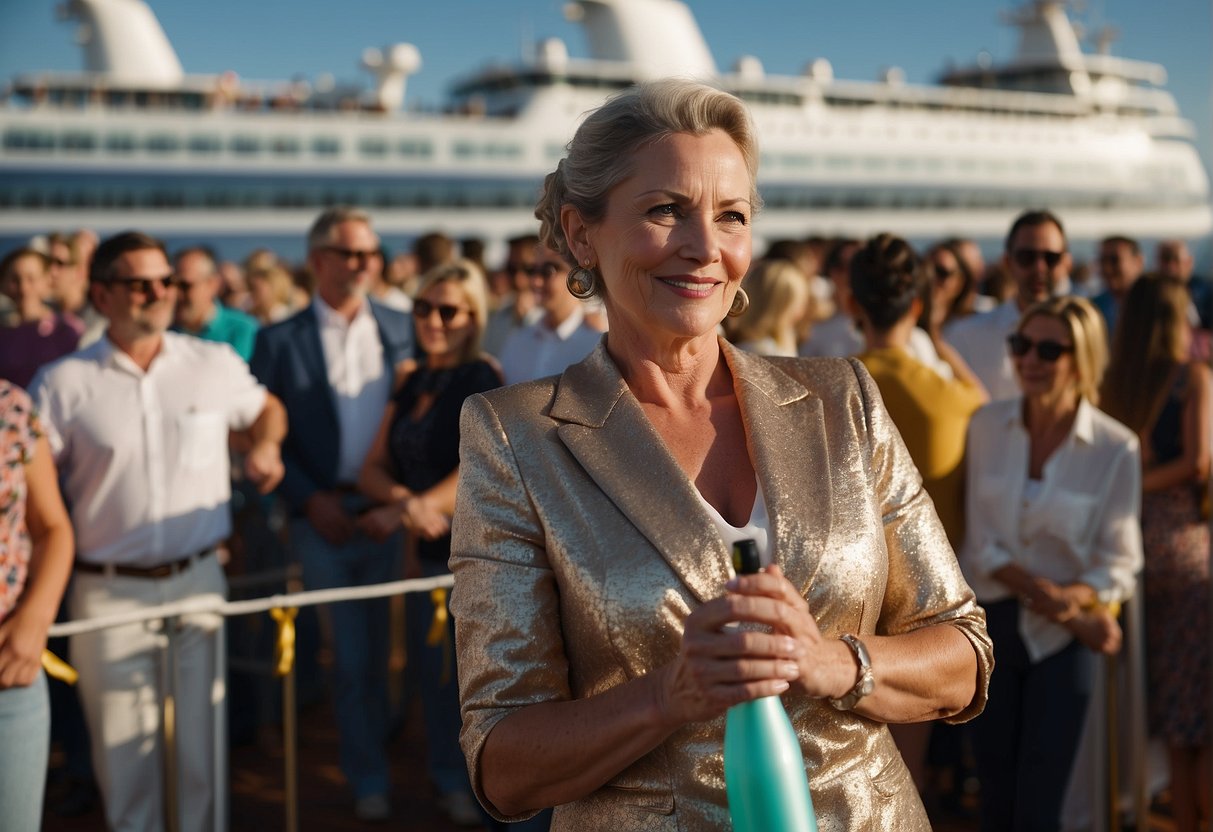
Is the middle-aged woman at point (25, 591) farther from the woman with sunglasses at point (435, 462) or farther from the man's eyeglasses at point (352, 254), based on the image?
the man's eyeglasses at point (352, 254)

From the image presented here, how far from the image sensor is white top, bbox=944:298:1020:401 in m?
6.12

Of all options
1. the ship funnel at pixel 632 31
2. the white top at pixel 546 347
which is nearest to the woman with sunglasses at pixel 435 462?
the white top at pixel 546 347

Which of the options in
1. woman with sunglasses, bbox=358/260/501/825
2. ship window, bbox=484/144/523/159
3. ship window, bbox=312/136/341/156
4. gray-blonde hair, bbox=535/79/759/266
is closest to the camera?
gray-blonde hair, bbox=535/79/759/266

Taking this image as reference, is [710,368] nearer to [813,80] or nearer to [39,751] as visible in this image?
[39,751]

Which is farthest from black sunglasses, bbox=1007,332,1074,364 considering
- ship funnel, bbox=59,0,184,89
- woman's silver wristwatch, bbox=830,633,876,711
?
ship funnel, bbox=59,0,184,89

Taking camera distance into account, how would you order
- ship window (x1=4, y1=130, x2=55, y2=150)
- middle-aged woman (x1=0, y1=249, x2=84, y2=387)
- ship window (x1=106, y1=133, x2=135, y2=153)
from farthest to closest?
ship window (x1=106, y1=133, x2=135, y2=153) < ship window (x1=4, y1=130, x2=55, y2=150) < middle-aged woman (x1=0, y1=249, x2=84, y2=387)

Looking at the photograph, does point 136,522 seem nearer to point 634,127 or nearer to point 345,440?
point 345,440

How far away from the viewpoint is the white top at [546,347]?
220 inches

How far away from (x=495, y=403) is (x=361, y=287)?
3.87 m

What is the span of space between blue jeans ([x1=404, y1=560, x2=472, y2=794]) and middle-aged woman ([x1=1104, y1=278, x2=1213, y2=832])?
258 cm

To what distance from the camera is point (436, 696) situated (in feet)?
16.4

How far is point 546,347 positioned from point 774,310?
107 centimetres

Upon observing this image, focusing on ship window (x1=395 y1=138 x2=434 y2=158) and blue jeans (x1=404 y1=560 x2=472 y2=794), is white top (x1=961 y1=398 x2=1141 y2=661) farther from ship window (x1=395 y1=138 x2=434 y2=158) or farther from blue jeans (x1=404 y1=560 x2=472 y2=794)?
ship window (x1=395 y1=138 x2=434 y2=158)

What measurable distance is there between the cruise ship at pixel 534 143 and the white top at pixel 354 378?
2830 centimetres
